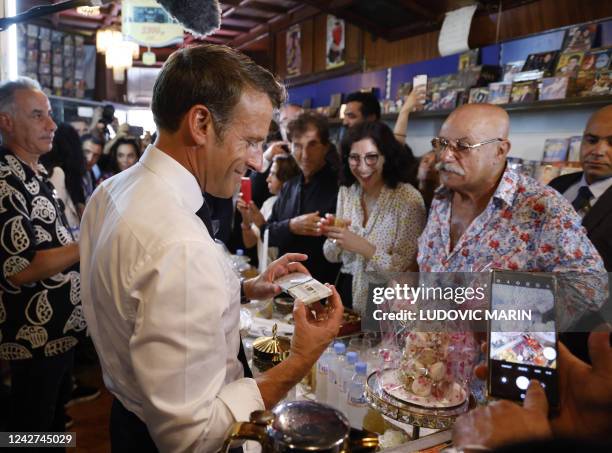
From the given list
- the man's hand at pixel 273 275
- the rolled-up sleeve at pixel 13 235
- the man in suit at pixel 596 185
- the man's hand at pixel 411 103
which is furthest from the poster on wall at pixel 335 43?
the man's hand at pixel 273 275

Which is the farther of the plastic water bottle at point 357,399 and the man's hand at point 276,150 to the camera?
the man's hand at point 276,150

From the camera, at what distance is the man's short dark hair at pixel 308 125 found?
287 cm

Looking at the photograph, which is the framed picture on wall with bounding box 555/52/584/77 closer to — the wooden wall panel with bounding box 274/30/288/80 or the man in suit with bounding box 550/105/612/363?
the man in suit with bounding box 550/105/612/363

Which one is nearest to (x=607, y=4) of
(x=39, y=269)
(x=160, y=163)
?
(x=160, y=163)

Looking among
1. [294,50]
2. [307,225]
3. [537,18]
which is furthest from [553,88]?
[294,50]

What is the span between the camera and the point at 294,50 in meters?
7.08

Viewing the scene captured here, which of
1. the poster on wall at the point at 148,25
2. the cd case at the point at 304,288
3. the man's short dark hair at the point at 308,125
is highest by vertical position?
the poster on wall at the point at 148,25

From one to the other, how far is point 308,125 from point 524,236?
158 cm

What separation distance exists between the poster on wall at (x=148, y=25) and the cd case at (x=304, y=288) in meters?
4.47

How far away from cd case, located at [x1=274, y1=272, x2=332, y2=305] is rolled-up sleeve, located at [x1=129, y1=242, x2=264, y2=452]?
0.36 meters

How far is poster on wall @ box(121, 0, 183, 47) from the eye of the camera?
5027 millimetres

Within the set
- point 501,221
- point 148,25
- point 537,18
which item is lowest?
point 501,221

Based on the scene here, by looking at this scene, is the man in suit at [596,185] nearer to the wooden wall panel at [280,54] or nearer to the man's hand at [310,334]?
the man's hand at [310,334]

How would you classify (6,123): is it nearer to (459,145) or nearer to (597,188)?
(459,145)
